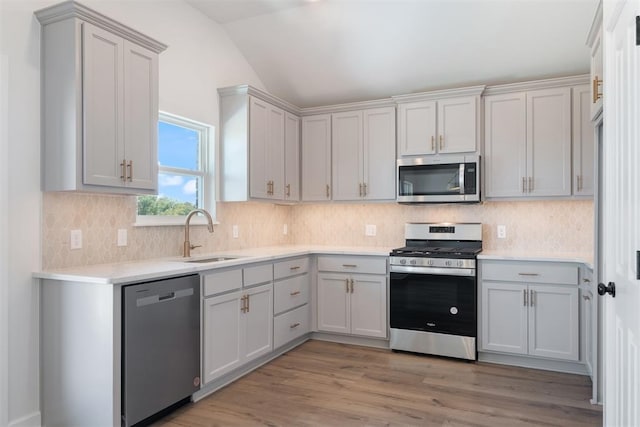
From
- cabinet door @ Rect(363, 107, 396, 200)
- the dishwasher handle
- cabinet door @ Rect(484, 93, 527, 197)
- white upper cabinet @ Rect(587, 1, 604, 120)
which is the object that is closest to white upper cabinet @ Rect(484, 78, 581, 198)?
cabinet door @ Rect(484, 93, 527, 197)

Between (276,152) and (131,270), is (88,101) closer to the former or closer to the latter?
(131,270)

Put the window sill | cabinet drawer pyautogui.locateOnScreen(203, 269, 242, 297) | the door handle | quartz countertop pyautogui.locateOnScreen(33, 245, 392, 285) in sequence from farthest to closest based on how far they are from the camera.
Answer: the window sill → cabinet drawer pyautogui.locateOnScreen(203, 269, 242, 297) → quartz countertop pyautogui.locateOnScreen(33, 245, 392, 285) → the door handle

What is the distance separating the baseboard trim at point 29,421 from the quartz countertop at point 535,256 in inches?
130

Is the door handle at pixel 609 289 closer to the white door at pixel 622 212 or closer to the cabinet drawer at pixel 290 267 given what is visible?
the white door at pixel 622 212

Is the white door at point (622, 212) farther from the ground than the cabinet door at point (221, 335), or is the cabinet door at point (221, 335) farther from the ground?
the white door at point (622, 212)

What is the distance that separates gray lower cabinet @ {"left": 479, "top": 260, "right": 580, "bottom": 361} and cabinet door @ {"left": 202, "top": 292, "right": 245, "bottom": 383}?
205cm

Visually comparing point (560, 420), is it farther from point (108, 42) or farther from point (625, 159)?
point (108, 42)

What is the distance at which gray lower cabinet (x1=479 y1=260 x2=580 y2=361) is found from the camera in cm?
349

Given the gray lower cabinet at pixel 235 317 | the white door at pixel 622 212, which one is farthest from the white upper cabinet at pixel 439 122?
the white door at pixel 622 212

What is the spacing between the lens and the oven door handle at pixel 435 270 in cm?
374

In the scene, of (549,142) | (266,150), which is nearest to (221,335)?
(266,150)

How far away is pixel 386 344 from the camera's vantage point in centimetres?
417

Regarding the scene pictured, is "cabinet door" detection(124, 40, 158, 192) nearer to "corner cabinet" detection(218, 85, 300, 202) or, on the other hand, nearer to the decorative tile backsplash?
the decorative tile backsplash

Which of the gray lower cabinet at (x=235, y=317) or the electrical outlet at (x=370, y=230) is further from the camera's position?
the electrical outlet at (x=370, y=230)
